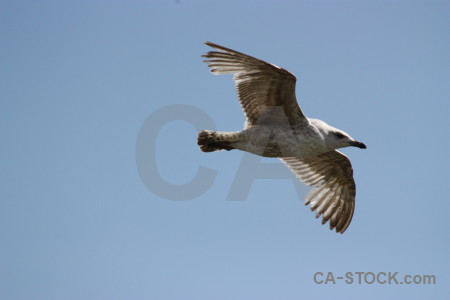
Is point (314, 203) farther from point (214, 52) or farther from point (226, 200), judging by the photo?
point (214, 52)

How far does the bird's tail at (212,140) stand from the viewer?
8922 mm

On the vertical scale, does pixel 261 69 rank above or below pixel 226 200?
above

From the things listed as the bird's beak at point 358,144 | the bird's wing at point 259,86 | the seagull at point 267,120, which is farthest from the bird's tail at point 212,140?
the bird's beak at point 358,144

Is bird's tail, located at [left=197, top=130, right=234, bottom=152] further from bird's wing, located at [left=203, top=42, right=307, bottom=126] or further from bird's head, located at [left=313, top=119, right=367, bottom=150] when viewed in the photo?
bird's head, located at [left=313, top=119, right=367, bottom=150]

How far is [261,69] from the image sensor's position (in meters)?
8.62

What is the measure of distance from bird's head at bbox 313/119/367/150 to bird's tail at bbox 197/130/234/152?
1.44 metres

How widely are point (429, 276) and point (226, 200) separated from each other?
3.58m

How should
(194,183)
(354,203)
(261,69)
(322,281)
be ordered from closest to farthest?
1. (261,69)
2. (322,281)
3. (194,183)
4. (354,203)

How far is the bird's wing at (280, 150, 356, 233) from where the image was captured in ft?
35.7

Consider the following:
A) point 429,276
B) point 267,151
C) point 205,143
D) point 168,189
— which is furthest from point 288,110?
point 429,276

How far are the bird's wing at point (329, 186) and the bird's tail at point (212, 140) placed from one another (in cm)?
238

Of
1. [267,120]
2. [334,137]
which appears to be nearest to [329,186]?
[334,137]

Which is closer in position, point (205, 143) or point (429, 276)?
point (205, 143)

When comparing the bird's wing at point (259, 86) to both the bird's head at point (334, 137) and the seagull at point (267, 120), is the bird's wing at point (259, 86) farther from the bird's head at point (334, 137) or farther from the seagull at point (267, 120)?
the bird's head at point (334, 137)
